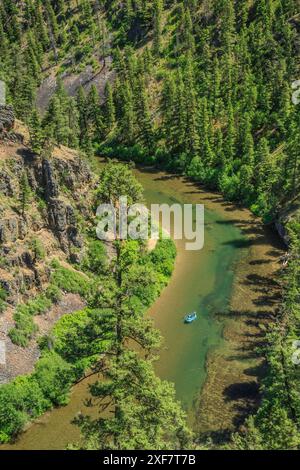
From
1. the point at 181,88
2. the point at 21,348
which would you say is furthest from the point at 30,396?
the point at 181,88

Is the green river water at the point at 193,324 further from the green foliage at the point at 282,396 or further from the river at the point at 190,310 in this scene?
the green foliage at the point at 282,396

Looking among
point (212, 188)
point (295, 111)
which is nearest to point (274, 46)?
point (295, 111)

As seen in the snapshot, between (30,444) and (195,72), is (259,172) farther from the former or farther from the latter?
(30,444)

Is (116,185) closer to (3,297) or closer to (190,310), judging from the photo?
(190,310)

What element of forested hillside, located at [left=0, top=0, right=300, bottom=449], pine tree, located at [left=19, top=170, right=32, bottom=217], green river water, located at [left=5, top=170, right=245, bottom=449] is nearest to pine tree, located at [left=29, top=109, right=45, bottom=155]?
forested hillside, located at [left=0, top=0, right=300, bottom=449]

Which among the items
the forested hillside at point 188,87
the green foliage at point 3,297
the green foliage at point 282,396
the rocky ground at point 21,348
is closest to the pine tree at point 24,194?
the forested hillside at point 188,87

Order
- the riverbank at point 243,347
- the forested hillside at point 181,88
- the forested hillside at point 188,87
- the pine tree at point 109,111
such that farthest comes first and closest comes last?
the pine tree at point 109,111 → the forested hillside at point 188,87 → the forested hillside at point 181,88 → the riverbank at point 243,347

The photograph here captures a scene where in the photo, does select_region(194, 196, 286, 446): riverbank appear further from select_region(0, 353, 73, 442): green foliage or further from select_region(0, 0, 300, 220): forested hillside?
select_region(0, 0, 300, 220): forested hillside
